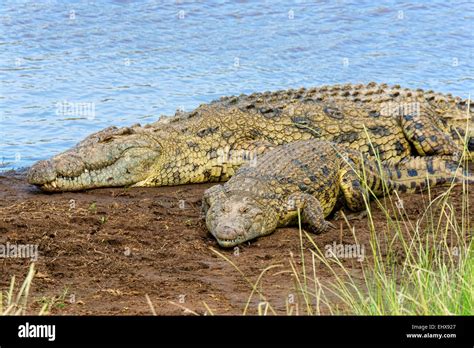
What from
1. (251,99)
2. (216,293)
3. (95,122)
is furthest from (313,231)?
(95,122)

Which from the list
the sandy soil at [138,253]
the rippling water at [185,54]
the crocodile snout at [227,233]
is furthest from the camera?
the rippling water at [185,54]

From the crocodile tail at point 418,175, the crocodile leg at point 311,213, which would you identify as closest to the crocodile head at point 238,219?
the crocodile leg at point 311,213

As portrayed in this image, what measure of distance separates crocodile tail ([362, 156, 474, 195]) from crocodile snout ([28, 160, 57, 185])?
312cm

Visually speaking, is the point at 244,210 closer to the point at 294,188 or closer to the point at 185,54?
the point at 294,188

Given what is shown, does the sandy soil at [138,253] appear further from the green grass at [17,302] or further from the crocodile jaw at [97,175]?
the green grass at [17,302]

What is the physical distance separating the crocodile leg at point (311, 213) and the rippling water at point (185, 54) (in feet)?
14.5

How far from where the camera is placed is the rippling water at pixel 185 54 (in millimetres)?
14016

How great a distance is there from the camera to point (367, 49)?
1716 centimetres

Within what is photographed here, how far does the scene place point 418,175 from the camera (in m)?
9.94

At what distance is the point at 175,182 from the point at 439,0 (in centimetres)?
1103

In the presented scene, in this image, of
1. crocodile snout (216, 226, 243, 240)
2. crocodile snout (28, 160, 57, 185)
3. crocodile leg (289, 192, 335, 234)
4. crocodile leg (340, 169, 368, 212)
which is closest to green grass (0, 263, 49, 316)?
crocodile snout (216, 226, 243, 240)

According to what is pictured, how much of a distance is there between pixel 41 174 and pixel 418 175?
3650 mm

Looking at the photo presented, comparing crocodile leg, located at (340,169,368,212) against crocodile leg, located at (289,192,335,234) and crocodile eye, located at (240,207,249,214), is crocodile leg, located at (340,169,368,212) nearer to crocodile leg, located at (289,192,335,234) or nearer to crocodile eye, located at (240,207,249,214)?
crocodile leg, located at (289,192,335,234)

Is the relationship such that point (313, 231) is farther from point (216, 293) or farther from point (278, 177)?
point (216, 293)
